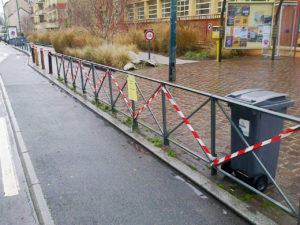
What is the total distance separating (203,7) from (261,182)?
24198 mm

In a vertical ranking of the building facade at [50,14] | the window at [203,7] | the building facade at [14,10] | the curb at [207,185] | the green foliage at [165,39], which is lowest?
the curb at [207,185]

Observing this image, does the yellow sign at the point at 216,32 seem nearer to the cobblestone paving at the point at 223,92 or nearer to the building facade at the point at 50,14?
the cobblestone paving at the point at 223,92

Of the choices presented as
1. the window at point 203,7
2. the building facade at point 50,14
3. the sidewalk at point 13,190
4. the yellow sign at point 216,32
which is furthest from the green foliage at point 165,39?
the building facade at point 50,14

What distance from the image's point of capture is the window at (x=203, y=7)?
81.8 ft

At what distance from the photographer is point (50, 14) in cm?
7169

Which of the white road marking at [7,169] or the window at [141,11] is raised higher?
the window at [141,11]

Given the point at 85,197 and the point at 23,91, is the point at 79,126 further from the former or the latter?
the point at 23,91

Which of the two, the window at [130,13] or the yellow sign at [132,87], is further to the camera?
the window at [130,13]

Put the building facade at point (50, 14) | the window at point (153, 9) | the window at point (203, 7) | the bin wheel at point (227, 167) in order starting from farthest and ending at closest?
the building facade at point (50, 14)
the window at point (153, 9)
the window at point (203, 7)
the bin wheel at point (227, 167)

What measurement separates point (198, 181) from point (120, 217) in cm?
123

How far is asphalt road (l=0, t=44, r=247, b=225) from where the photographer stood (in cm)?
346

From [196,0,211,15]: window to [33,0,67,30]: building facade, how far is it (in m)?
29.0

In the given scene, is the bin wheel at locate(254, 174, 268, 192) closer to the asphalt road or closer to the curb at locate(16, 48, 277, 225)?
the curb at locate(16, 48, 277, 225)

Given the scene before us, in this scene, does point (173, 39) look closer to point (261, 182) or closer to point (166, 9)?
point (261, 182)
